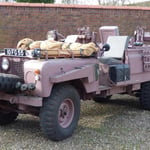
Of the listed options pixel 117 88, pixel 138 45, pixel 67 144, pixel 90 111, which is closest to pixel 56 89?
pixel 67 144

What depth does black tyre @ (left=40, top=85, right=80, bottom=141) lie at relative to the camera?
5.82 metres

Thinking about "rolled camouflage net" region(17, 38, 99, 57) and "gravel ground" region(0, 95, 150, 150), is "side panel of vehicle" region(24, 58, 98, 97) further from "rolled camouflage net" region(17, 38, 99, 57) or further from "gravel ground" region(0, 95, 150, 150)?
"gravel ground" region(0, 95, 150, 150)

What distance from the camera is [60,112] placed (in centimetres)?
609

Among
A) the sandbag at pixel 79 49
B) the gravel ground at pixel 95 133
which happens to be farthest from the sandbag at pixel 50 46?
the gravel ground at pixel 95 133

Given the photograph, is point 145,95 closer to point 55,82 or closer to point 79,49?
point 79,49

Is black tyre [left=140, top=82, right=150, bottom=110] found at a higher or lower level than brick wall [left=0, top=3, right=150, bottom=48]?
lower

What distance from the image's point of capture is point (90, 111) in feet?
27.5

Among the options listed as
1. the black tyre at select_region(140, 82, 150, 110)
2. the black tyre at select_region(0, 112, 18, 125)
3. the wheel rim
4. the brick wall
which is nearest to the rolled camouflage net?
the wheel rim

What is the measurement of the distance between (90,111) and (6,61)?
2706 mm

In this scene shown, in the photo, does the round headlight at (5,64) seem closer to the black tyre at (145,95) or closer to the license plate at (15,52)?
the license plate at (15,52)

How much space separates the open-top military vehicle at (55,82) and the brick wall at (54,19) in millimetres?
4284

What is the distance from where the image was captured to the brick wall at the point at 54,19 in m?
11.5

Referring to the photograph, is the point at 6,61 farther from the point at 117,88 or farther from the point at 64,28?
the point at 64,28

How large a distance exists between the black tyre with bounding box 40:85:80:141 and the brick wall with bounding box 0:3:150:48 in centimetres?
571
